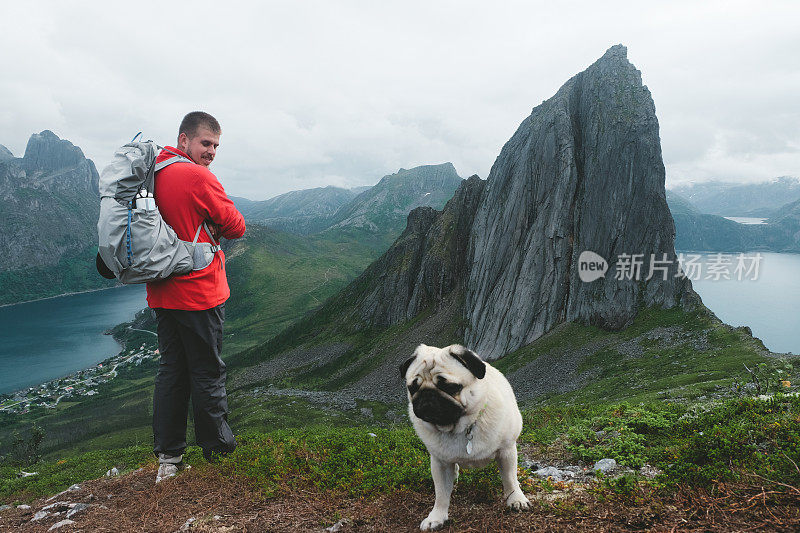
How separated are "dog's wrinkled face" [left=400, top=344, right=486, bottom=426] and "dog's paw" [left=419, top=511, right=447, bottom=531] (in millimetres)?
1400

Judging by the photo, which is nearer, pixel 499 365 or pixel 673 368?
pixel 673 368

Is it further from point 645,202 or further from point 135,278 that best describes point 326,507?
point 645,202

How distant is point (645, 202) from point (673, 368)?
117 feet

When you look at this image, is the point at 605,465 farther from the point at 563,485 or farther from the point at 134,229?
the point at 134,229

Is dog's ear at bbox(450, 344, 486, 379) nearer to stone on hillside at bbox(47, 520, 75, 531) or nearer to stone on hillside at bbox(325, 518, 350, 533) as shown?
stone on hillside at bbox(325, 518, 350, 533)

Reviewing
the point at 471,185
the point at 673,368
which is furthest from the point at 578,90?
the point at 673,368

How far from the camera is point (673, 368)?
36.6m

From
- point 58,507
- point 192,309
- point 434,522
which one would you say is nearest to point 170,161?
point 192,309

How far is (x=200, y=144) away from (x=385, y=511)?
7166 millimetres

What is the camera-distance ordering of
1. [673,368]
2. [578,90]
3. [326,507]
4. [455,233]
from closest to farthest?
1. [326,507]
2. [673,368]
3. [578,90]
4. [455,233]

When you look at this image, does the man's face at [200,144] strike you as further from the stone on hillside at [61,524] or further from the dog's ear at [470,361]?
the stone on hillside at [61,524]

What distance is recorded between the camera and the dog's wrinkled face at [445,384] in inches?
194

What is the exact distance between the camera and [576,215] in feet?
228

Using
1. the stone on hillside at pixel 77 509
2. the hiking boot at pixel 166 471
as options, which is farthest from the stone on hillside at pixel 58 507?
the hiking boot at pixel 166 471
